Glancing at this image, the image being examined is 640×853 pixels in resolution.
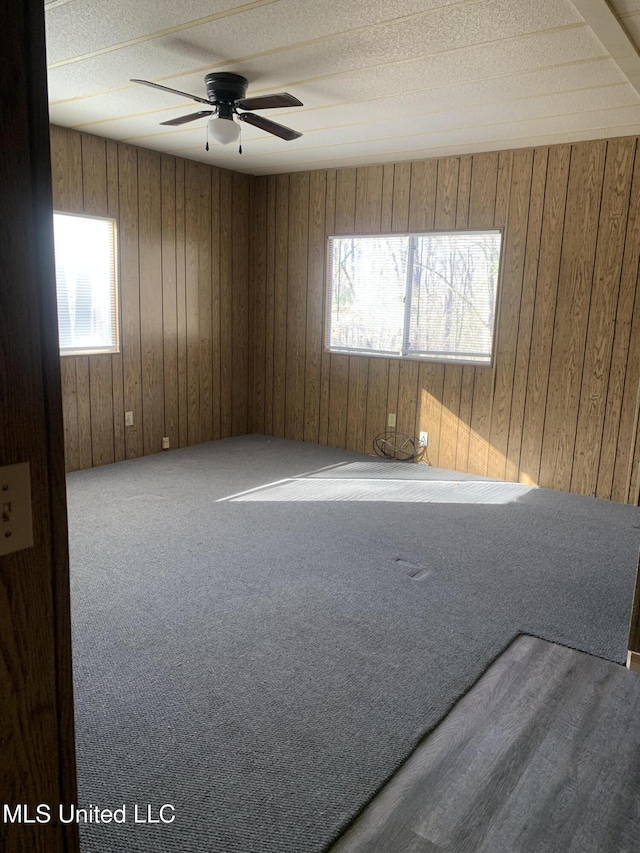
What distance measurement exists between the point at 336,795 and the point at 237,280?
514 cm

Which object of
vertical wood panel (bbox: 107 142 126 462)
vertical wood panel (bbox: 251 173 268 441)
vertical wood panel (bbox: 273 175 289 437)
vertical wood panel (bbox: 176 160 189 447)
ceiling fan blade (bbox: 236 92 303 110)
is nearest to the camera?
ceiling fan blade (bbox: 236 92 303 110)

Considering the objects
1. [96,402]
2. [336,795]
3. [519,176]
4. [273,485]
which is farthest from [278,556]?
[519,176]

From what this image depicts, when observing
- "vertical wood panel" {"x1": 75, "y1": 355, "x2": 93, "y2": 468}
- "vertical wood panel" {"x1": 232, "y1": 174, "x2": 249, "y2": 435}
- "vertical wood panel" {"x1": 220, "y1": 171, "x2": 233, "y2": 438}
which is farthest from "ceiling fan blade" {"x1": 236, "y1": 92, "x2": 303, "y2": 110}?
"vertical wood panel" {"x1": 232, "y1": 174, "x2": 249, "y2": 435}

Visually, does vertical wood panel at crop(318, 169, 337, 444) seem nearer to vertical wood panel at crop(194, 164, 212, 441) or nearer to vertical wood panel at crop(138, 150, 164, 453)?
vertical wood panel at crop(194, 164, 212, 441)

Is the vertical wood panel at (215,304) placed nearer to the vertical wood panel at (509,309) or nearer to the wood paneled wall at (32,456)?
the vertical wood panel at (509,309)

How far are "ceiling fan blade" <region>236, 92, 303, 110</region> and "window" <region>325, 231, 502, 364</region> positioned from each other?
2.28 m

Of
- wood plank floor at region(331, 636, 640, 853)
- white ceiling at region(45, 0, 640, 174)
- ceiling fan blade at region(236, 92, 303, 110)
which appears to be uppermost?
white ceiling at region(45, 0, 640, 174)

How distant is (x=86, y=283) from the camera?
489cm

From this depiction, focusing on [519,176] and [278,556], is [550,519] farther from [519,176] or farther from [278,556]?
[519,176]

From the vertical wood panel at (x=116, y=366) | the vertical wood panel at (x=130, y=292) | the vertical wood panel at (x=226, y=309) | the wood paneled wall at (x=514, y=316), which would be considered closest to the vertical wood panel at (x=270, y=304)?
the wood paneled wall at (x=514, y=316)

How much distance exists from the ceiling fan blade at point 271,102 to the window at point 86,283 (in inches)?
78.9

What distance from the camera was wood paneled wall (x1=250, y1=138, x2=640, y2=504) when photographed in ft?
14.8

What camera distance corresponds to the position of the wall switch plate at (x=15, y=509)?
83 cm

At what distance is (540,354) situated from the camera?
4840mm
